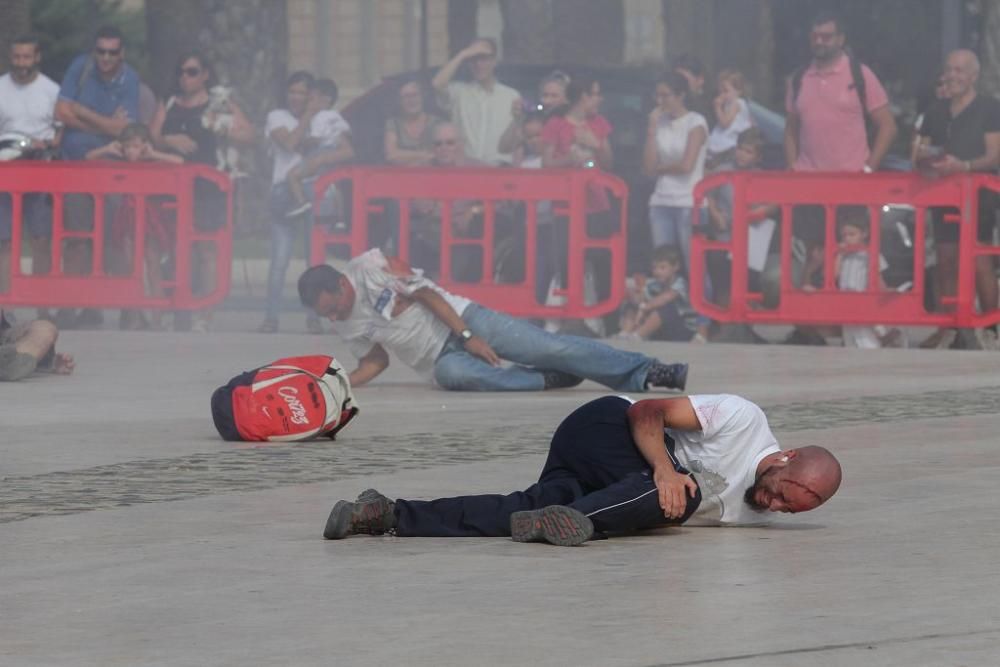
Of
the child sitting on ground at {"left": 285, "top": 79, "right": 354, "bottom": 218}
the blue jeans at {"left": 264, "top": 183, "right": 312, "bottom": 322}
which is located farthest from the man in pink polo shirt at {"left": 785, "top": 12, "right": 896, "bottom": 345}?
the blue jeans at {"left": 264, "top": 183, "right": 312, "bottom": 322}

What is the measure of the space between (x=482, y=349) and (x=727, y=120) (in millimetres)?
5198

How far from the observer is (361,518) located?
25.0 feet

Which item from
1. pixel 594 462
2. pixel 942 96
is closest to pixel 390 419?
pixel 594 462

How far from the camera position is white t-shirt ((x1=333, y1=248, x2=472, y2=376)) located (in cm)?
1191

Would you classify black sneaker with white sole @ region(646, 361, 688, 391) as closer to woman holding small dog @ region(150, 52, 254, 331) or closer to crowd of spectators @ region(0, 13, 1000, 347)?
crowd of spectators @ region(0, 13, 1000, 347)

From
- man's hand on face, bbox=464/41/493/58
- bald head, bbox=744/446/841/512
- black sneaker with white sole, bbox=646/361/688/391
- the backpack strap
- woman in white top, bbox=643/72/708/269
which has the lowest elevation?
black sneaker with white sole, bbox=646/361/688/391

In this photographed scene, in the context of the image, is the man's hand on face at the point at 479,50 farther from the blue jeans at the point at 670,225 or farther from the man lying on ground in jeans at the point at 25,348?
the man lying on ground in jeans at the point at 25,348

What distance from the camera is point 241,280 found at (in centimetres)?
2319

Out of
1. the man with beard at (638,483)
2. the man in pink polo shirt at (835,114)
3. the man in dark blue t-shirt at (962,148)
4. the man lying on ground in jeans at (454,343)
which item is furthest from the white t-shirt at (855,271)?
the man with beard at (638,483)

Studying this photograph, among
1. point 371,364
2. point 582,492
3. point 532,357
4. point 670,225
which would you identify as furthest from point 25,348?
point 582,492

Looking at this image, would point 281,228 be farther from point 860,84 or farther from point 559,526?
point 559,526

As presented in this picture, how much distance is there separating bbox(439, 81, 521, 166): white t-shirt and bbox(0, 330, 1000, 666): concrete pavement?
20.2 ft

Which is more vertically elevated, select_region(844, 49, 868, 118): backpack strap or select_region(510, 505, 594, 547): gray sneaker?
select_region(844, 49, 868, 118): backpack strap

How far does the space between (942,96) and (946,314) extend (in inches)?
55.5
